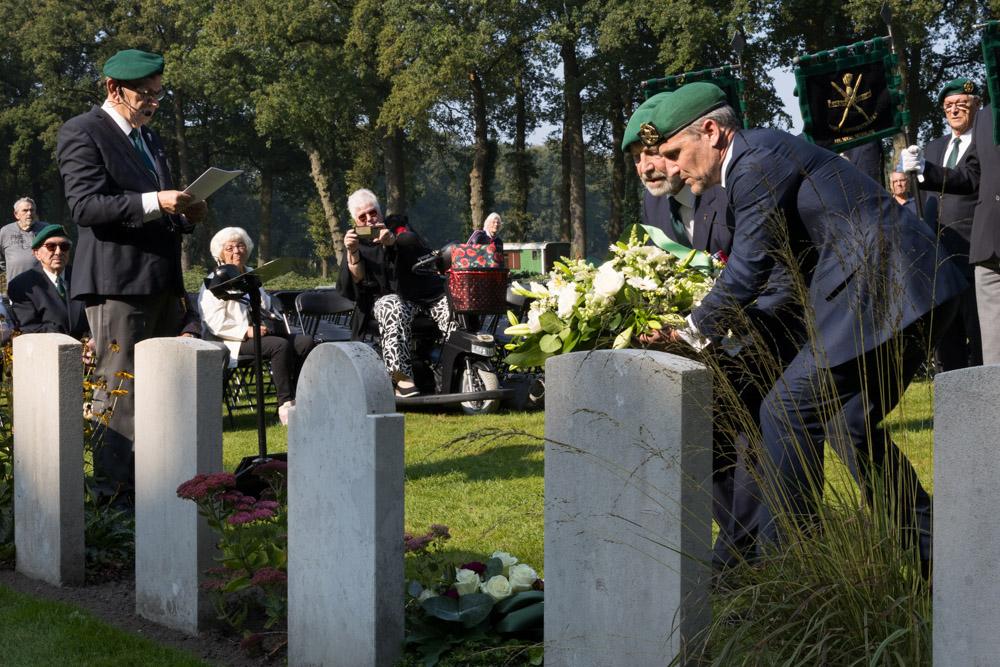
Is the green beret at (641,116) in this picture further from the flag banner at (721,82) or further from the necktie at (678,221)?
the flag banner at (721,82)

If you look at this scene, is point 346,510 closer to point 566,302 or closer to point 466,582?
point 466,582

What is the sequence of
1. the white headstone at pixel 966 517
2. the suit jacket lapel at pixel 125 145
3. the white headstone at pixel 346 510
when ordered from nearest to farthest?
the white headstone at pixel 966 517, the white headstone at pixel 346 510, the suit jacket lapel at pixel 125 145

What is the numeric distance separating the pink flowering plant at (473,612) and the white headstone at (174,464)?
2.95 feet

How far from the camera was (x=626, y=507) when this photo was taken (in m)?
2.98

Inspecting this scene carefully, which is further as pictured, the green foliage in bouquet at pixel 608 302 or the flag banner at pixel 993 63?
the flag banner at pixel 993 63

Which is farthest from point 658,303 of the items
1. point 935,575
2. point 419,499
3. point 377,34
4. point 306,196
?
point 306,196

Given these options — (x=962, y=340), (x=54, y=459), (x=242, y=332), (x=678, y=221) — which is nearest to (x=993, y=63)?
(x=962, y=340)

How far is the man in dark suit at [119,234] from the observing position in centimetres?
577

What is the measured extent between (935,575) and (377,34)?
4276cm

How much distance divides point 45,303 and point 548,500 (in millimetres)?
7935

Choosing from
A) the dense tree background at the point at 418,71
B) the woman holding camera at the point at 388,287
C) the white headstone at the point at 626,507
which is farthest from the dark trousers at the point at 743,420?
the dense tree background at the point at 418,71

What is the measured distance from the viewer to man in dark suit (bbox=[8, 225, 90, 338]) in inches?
398

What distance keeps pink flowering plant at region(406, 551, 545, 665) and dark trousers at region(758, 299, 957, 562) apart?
34.1 inches

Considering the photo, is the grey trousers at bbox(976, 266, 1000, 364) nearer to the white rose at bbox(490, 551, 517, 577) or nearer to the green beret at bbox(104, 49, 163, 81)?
the white rose at bbox(490, 551, 517, 577)
